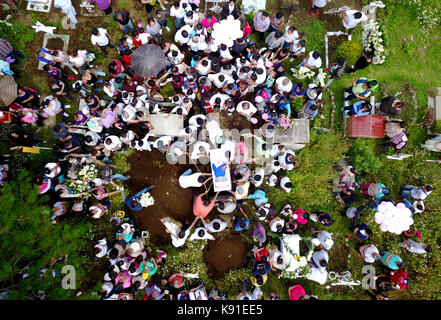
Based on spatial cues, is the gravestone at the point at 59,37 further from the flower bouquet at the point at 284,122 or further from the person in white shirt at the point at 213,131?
the flower bouquet at the point at 284,122

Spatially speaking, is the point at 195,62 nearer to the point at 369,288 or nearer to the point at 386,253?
the point at 386,253

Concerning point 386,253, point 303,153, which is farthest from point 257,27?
point 386,253

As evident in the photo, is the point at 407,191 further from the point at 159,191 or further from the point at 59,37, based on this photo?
the point at 59,37

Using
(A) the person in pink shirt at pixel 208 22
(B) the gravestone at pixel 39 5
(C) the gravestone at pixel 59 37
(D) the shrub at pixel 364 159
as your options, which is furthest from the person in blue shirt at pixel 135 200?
(B) the gravestone at pixel 39 5

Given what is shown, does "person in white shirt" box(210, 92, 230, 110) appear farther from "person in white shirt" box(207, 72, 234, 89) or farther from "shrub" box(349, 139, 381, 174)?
"shrub" box(349, 139, 381, 174)
